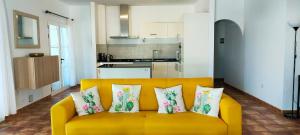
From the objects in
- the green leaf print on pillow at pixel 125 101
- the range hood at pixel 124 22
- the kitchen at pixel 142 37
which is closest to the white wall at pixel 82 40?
the kitchen at pixel 142 37

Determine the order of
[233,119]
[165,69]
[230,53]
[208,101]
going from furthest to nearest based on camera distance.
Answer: [230,53], [165,69], [208,101], [233,119]

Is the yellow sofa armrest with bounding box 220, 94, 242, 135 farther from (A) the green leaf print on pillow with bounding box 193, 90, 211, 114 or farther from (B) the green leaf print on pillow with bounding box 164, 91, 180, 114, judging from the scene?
(B) the green leaf print on pillow with bounding box 164, 91, 180, 114

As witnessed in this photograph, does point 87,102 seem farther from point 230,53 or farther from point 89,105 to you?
point 230,53

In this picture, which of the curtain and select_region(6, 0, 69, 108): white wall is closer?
select_region(6, 0, 69, 108): white wall

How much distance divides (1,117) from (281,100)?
16.7 feet

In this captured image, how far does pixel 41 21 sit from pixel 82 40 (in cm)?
201

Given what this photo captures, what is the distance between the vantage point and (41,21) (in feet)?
18.2

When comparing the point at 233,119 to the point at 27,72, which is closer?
the point at 233,119

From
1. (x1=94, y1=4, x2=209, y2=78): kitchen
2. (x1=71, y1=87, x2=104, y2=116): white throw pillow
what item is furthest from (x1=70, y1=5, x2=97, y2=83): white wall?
(x1=71, y1=87, x2=104, y2=116): white throw pillow

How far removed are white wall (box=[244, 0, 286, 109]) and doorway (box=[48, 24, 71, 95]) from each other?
201 inches

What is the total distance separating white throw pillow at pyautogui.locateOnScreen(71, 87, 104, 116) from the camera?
290cm

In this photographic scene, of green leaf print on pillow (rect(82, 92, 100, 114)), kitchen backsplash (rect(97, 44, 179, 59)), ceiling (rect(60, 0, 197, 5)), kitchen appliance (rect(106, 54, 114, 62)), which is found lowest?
green leaf print on pillow (rect(82, 92, 100, 114))

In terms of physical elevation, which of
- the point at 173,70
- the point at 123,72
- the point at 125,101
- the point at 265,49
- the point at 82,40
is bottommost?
the point at 125,101

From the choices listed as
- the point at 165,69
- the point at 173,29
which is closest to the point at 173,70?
the point at 165,69
